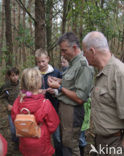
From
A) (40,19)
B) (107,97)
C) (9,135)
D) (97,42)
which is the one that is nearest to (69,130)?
(107,97)

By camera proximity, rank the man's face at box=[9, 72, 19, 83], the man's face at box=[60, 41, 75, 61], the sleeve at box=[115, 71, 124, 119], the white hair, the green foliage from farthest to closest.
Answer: the green foliage, the man's face at box=[9, 72, 19, 83], the man's face at box=[60, 41, 75, 61], the white hair, the sleeve at box=[115, 71, 124, 119]

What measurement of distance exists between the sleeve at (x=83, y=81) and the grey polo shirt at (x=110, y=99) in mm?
340

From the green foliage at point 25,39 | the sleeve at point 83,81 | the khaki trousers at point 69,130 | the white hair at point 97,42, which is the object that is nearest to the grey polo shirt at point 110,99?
the white hair at point 97,42

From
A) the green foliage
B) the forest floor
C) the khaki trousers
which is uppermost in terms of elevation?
the green foliage

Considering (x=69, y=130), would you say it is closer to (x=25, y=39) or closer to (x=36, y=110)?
(x=36, y=110)

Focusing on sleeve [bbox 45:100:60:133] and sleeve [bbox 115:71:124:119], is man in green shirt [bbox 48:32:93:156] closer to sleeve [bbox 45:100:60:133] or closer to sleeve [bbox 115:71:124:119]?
sleeve [bbox 45:100:60:133]

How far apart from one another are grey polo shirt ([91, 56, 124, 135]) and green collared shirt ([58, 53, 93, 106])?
35 centimetres

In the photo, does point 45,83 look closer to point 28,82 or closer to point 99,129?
point 28,82

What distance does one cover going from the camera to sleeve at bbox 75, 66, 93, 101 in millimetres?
2305

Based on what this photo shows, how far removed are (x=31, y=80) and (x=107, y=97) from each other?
984 millimetres

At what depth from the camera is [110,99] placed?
183 centimetres

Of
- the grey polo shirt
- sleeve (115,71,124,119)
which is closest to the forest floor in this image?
the grey polo shirt

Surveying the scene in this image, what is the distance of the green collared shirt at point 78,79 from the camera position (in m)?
2.31

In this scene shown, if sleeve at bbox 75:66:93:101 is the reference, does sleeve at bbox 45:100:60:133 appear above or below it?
below
